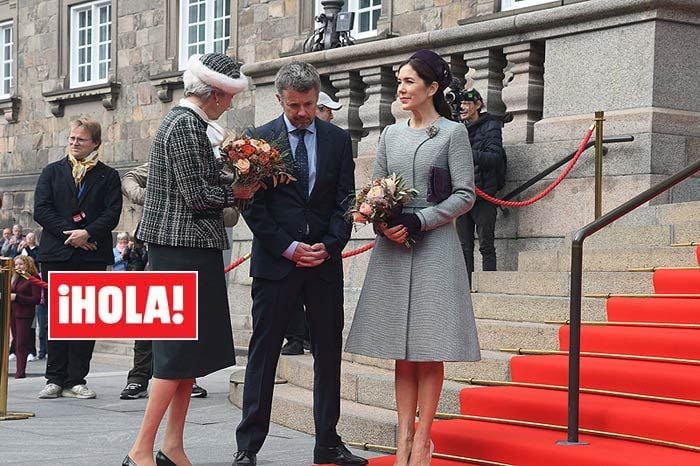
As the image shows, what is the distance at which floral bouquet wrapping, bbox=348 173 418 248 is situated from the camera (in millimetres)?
6406

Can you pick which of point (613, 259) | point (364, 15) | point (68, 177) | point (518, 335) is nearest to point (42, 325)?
point (364, 15)

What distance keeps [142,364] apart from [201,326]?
12.8 ft

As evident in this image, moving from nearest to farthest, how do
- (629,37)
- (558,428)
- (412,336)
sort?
1. (412,336)
2. (558,428)
3. (629,37)

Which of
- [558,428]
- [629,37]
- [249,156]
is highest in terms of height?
[629,37]

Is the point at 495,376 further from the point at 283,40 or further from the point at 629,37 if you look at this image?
the point at 283,40

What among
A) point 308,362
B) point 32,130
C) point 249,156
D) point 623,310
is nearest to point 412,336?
point 249,156

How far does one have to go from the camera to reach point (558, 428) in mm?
6988

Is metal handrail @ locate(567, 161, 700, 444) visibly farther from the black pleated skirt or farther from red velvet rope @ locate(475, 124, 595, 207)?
red velvet rope @ locate(475, 124, 595, 207)

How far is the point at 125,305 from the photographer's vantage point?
7.36 m

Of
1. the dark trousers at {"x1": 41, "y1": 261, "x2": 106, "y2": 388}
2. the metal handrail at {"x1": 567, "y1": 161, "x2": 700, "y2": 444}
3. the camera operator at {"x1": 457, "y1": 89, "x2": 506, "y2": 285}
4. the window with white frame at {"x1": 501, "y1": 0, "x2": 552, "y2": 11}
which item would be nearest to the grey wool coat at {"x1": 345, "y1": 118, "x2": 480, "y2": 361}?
the metal handrail at {"x1": 567, "y1": 161, "x2": 700, "y2": 444}

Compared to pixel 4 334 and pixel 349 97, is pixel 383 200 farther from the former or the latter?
pixel 349 97

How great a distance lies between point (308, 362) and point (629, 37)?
3.47m

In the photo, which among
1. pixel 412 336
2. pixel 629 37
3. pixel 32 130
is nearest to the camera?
pixel 412 336

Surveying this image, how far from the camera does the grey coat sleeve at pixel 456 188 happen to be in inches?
255
